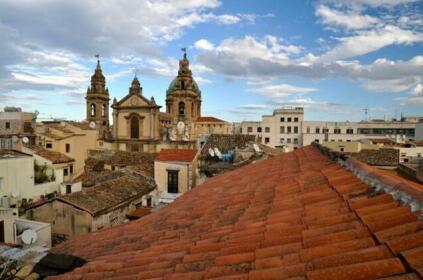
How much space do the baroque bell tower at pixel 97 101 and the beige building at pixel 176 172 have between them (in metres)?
36.1

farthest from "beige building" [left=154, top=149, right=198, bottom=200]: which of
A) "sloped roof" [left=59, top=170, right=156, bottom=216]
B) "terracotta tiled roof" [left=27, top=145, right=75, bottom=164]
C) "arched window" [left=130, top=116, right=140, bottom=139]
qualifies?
"arched window" [left=130, top=116, right=140, bottom=139]

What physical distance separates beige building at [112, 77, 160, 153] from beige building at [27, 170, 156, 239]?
24.0 meters

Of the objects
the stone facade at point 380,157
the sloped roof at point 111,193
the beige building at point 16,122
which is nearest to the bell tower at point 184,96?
the beige building at point 16,122

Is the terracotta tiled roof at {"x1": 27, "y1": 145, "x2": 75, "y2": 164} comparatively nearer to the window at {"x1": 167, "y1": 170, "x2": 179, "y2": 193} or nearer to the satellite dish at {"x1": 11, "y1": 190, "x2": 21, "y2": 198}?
the satellite dish at {"x1": 11, "y1": 190, "x2": 21, "y2": 198}

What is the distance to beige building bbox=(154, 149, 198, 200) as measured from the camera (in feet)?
85.4

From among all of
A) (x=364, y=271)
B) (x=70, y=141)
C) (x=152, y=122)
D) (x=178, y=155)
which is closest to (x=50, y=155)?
(x=70, y=141)

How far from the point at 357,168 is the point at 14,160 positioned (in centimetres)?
2406

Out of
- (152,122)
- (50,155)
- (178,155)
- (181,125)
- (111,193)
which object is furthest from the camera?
(181,125)

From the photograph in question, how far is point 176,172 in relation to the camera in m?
26.4

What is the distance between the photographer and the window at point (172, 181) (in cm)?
2652

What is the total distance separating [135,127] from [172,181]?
2195cm

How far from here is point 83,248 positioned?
19.6 ft

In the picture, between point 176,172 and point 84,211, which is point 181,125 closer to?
point 176,172

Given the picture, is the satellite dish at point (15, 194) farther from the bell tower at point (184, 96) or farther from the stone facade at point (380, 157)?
the bell tower at point (184, 96)
